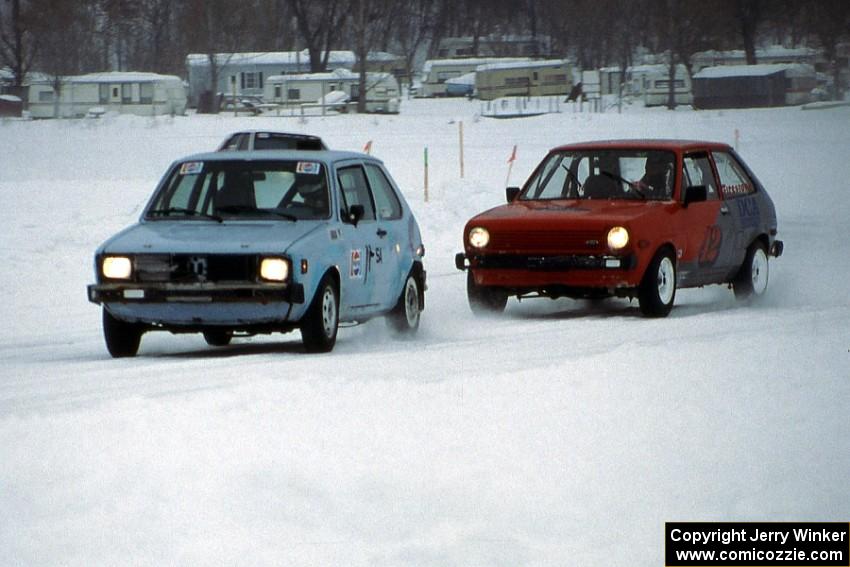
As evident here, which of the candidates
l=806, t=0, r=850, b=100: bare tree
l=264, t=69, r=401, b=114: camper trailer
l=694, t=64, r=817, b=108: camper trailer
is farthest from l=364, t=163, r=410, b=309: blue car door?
l=806, t=0, r=850, b=100: bare tree

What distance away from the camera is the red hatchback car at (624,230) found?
41.5ft

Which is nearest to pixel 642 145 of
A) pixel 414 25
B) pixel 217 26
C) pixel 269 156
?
pixel 269 156

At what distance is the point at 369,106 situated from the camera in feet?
237

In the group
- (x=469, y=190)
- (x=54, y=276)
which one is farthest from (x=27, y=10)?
(x=54, y=276)

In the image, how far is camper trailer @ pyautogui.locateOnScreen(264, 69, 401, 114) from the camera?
7731cm

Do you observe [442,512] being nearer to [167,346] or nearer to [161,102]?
[167,346]

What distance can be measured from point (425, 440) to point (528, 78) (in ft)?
258

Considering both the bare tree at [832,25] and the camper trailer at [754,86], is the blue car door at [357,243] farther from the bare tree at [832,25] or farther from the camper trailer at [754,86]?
the bare tree at [832,25]

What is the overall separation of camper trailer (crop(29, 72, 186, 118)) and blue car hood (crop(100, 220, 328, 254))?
2500 inches

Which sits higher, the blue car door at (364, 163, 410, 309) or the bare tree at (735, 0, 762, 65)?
the bare tree at (735, 0, 762, 65)

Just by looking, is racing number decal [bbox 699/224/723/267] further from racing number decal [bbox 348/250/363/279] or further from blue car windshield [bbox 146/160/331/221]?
blue car windshield [bbox 146/160/331/221]

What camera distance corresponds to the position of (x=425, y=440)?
7039 mm

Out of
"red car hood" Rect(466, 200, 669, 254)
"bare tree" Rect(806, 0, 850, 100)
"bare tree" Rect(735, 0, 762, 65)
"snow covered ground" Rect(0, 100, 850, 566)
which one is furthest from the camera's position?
"bare tree" Rect(735, 0, 762, 65)

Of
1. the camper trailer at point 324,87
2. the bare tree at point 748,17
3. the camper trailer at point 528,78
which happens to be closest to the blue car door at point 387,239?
the camper trailer at point 324,87
